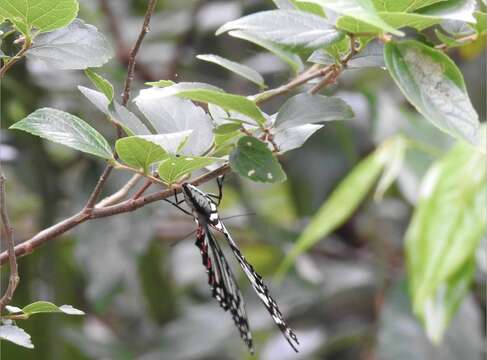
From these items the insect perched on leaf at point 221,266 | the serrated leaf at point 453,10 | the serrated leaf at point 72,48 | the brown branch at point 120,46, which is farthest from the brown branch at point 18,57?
the brown branch at point 120,46

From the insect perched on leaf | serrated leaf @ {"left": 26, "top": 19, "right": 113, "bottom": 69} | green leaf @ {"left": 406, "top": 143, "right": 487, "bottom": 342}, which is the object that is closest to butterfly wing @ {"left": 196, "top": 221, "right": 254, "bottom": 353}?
the insect perched on leaf

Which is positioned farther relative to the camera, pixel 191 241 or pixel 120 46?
pixel 191 241

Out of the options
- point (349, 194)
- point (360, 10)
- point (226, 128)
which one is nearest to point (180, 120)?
point (226, 128)

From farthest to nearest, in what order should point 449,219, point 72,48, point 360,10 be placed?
point 449,219 < point 72,48 < point 360,10

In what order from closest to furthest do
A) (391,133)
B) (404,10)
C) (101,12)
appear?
(404,10) < (391,133) < (101,12)

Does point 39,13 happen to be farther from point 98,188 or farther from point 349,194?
point 349,194

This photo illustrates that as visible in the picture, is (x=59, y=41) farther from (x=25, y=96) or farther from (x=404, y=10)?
(x=25, y=96)

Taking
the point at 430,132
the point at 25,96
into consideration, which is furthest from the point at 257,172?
the point at 430,132

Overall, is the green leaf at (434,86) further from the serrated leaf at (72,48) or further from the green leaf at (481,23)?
the serrated leaf at (72,48)
